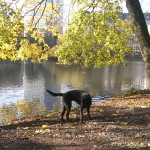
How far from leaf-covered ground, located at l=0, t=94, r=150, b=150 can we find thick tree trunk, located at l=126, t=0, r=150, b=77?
136 inches

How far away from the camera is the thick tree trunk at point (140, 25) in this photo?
14094 mm

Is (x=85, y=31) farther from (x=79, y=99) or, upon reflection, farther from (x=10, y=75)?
(x=10, y=75)

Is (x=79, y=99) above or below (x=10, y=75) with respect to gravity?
above

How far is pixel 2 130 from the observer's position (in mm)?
10883

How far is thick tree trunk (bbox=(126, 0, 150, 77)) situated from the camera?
14.1m

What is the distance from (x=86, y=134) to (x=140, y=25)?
6.65 m

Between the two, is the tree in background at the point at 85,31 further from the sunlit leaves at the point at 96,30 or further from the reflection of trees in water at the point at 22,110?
the reflection of trees in water at the point at 22,110

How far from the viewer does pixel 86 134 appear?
940 cm

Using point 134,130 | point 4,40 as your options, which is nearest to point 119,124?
point 134,130

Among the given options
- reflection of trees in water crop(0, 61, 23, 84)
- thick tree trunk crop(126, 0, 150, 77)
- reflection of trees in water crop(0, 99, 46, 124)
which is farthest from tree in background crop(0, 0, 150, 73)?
reflection of trees in water crop(0, 61, 23, 84)

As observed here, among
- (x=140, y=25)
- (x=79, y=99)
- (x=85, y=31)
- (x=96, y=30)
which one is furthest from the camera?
(x=85, y=31)

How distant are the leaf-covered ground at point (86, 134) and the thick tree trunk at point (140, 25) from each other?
3.46 metres

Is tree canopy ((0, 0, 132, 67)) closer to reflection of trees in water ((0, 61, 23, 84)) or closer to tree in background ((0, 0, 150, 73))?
tree in background ((0, 0, 150, 73))

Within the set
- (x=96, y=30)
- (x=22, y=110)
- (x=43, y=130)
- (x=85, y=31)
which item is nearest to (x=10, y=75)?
(x=22, y=110)
